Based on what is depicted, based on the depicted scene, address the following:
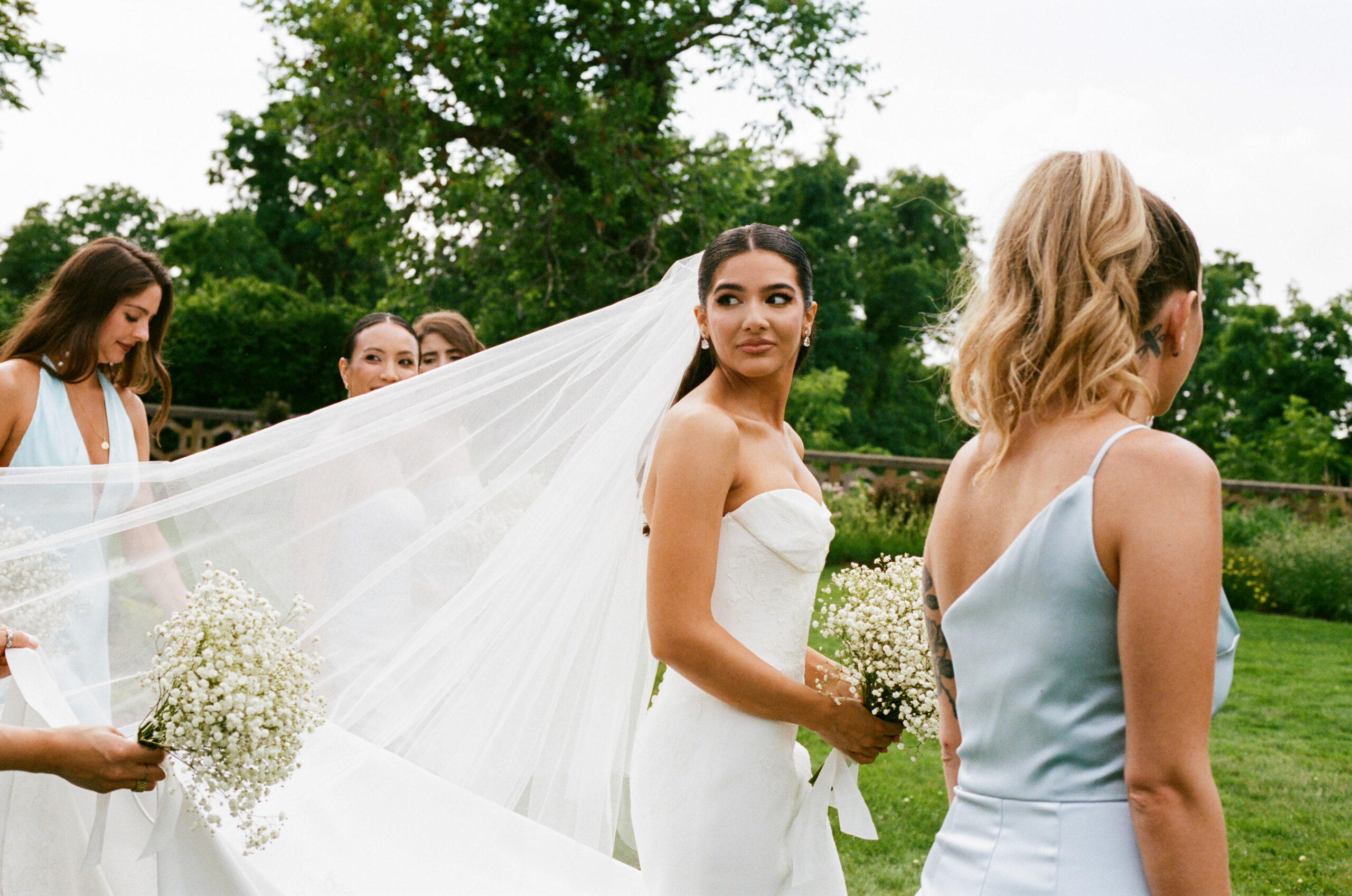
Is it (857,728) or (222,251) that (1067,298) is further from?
(222,251)

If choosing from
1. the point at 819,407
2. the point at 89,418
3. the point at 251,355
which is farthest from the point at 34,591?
the point at 819,407

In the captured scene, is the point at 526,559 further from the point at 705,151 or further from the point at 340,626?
the point at 705,151

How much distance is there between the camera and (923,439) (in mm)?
33906

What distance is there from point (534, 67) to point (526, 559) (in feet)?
40.9

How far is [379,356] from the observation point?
4.98m

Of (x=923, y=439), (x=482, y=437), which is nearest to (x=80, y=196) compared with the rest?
(x=923, y=439)

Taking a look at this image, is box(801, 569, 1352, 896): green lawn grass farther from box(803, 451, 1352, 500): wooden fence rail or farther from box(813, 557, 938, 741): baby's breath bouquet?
box(803, 451, 1352, 500): wooden fence rail

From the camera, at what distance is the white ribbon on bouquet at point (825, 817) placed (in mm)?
2719

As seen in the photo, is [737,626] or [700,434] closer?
[700,434]

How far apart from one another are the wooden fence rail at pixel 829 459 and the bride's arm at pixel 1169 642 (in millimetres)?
14536

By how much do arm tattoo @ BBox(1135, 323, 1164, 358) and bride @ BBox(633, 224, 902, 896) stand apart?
114cm

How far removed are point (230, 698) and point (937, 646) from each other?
60.0 inches

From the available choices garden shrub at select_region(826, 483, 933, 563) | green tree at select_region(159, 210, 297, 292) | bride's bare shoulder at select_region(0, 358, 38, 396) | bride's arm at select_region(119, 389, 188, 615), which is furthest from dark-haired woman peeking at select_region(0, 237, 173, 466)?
green tree at select_region(159, 210, 297, 292)

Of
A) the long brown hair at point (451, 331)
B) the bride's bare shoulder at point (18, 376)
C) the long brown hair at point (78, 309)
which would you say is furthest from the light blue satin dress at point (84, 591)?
the long brown hair at point (451, 331)
